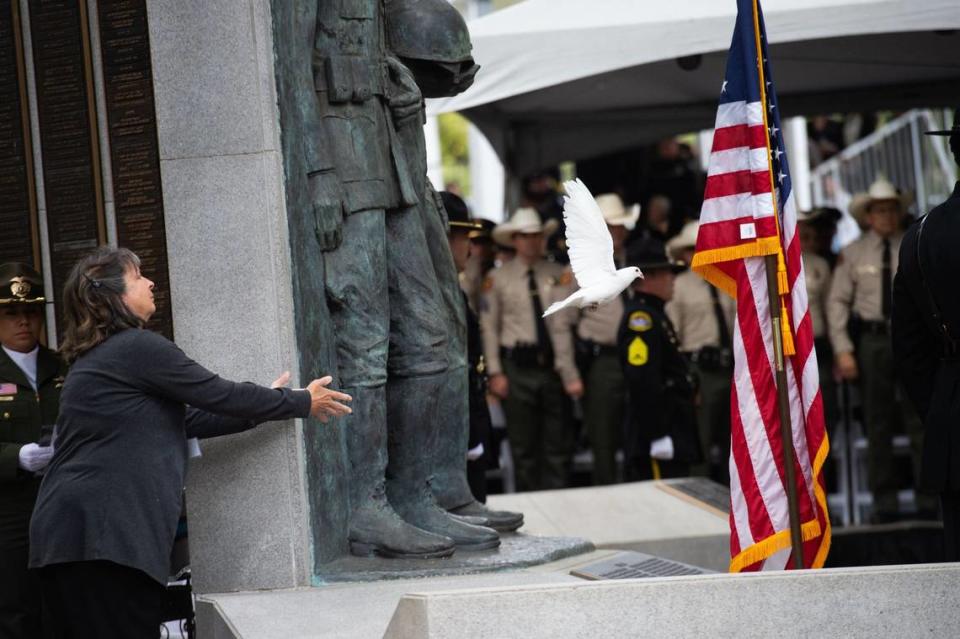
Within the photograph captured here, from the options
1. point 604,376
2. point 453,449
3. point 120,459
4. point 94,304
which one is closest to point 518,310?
point 604,376

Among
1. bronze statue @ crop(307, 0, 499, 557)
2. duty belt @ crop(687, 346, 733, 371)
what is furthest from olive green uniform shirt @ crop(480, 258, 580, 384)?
bronze statue @ crop(307, 0, 499, 557)

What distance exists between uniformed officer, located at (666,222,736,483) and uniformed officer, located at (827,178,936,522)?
91cm

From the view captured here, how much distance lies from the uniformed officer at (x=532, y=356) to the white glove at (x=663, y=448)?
6.71ft

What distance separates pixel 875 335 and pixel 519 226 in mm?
3134

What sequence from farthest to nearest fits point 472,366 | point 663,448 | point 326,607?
1. point 663,448
2. point 472,366
3. point 326,607

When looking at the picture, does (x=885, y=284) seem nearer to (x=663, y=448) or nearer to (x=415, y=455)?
(x=663, y=448)

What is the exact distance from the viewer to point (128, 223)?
7.15m

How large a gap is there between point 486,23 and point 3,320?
582 cm

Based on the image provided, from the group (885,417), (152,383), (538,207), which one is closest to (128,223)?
(152,383)

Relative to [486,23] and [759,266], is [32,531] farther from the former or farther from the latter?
[486,23]

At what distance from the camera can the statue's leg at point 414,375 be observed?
7535 millimetres

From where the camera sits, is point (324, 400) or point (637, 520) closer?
point (324, 400)

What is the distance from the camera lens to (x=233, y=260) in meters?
6.86

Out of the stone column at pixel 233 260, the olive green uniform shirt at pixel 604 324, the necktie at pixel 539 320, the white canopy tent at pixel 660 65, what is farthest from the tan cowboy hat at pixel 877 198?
the stone column at pixel 233 260
